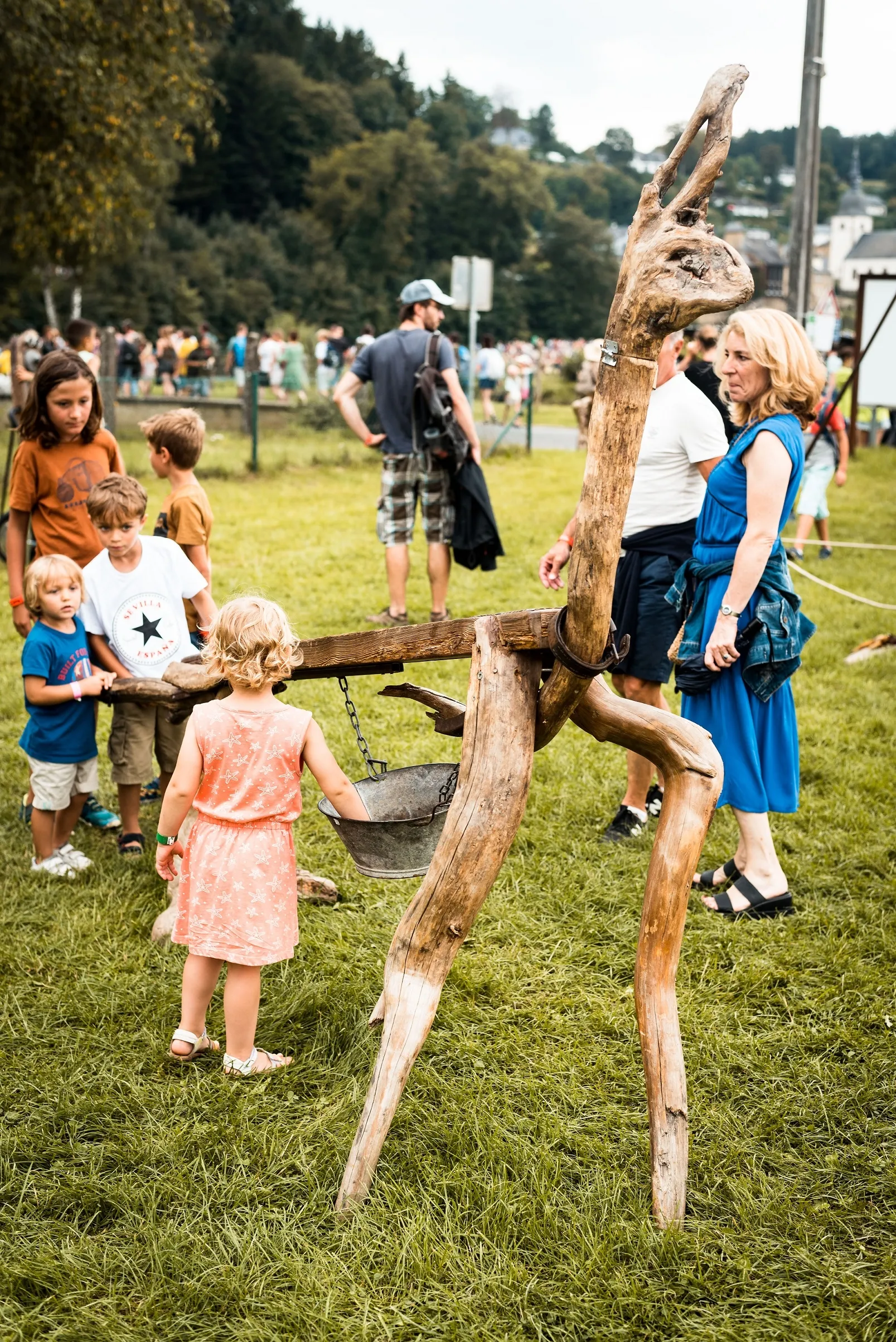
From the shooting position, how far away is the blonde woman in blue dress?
389 centimetres

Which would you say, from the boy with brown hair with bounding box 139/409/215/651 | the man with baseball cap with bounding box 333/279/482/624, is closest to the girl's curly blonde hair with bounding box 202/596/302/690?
the boy with brown hair with bounding box 139/409/215/651

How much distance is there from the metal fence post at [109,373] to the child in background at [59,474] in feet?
39.0

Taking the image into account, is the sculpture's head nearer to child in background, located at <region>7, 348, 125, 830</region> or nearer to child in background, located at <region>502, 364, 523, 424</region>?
child in background, located at <region>7, 348, 125, 830</region>

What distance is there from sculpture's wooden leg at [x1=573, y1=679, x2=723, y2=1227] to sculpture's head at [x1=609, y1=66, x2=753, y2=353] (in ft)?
3.17

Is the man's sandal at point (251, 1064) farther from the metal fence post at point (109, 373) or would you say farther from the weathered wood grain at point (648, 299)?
the metal fence post at point (109, 373)

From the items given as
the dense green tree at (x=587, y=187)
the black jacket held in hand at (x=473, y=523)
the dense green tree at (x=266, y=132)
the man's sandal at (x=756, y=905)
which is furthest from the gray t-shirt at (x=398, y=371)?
the dense green tree at (x=587, y=187)

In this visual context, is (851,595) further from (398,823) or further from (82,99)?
(82,99)

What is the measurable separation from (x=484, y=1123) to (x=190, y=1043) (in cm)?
90

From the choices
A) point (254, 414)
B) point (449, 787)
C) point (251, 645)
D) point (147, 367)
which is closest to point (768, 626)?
point (449, 787)

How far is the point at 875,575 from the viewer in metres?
10.6

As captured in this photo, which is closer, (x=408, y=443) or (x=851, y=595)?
(x=408, y=443)

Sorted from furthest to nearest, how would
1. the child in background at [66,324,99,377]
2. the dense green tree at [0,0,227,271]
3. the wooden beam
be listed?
the dense green tree at [0,0,227,271] → the child in background at [66,324,99,377] → the wooden beam

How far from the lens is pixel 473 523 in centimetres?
801

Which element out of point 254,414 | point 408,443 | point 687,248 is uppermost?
point 687,248
